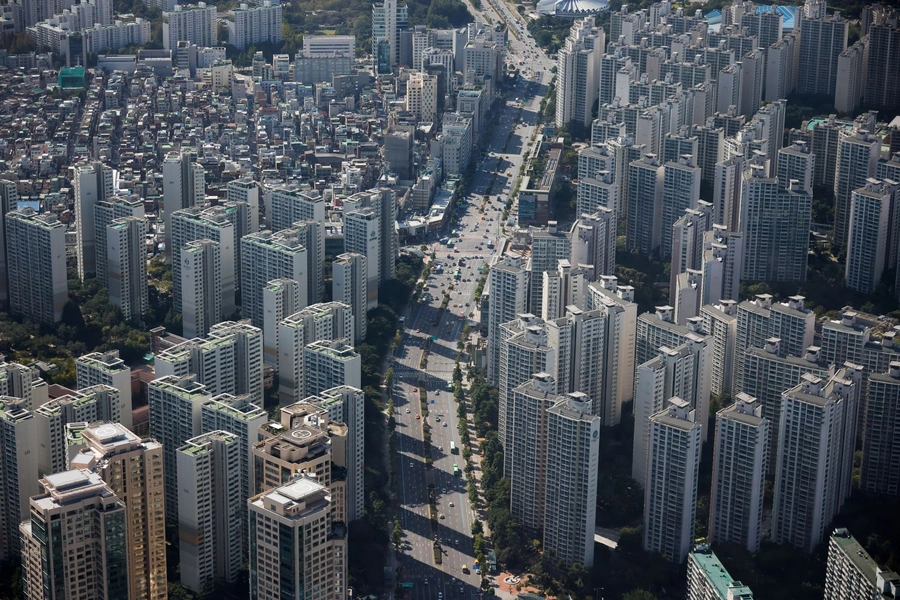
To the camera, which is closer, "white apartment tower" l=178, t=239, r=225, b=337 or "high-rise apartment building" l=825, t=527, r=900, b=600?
"high-rise apartment building" l=825, t=527, r=900, b=600

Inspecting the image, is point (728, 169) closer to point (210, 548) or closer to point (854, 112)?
point (854, 112)

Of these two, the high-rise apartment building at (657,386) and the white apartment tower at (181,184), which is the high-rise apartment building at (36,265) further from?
the high-rise apartment building at (657,386)

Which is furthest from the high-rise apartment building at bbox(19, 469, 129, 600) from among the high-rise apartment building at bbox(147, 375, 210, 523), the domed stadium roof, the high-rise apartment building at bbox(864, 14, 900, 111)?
the domed stadium roof

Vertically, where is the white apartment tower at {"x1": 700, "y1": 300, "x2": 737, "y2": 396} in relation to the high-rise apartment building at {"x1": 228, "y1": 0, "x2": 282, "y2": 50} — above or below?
below

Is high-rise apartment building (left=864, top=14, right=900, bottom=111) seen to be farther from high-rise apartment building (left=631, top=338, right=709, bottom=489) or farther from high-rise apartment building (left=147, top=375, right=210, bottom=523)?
high-rise apartment building (left=147, top=375, right=210, bottom=523)

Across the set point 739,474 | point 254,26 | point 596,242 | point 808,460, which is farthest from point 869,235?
point 254,26

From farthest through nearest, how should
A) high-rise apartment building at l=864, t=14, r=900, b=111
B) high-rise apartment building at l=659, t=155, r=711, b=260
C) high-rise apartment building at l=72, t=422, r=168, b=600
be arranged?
high-rise apartment building at l=864, t=14, r=900, b=111 < high-rise apartment building at l=659, t=155, r=711, b=260 < high-rise apartment building at l=72, t=422, r=168, b=600

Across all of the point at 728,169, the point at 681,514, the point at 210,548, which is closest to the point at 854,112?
the point at 728,169
